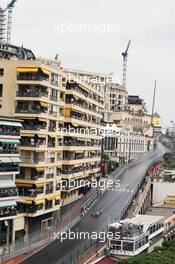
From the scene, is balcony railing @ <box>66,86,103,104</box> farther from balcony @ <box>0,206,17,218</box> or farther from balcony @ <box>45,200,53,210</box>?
balcony @ <box>0,206,17,218</box>

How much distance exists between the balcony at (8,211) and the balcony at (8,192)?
0.78 meters

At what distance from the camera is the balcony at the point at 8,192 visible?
3588 cm

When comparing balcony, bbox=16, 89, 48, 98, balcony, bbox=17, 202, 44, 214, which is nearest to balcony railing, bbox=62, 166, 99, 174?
balcony, bbox=17, 202, 44, 214

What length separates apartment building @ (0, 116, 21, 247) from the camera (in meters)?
36.0

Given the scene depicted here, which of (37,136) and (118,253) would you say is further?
(37,136)

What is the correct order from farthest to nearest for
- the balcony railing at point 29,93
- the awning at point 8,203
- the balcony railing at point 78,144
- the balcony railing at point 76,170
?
the balcony railing at point 78,144 → the balcony railing at point 76,170 → the balcony railing at point 29,93 → the awning at point 8,203

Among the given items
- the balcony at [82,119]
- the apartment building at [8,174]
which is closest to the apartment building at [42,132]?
the balcony at [82,119]

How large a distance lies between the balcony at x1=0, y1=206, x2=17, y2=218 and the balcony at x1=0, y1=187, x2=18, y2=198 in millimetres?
778

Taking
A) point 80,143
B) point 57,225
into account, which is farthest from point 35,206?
point 80,143

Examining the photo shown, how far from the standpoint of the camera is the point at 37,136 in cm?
4053

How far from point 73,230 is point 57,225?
4.29ft

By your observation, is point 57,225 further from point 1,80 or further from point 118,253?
point 1,80

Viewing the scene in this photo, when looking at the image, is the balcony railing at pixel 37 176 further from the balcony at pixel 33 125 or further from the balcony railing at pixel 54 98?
the balcony railing at pixel 54 98

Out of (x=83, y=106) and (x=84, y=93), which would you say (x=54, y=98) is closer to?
(x=83, y=106)
